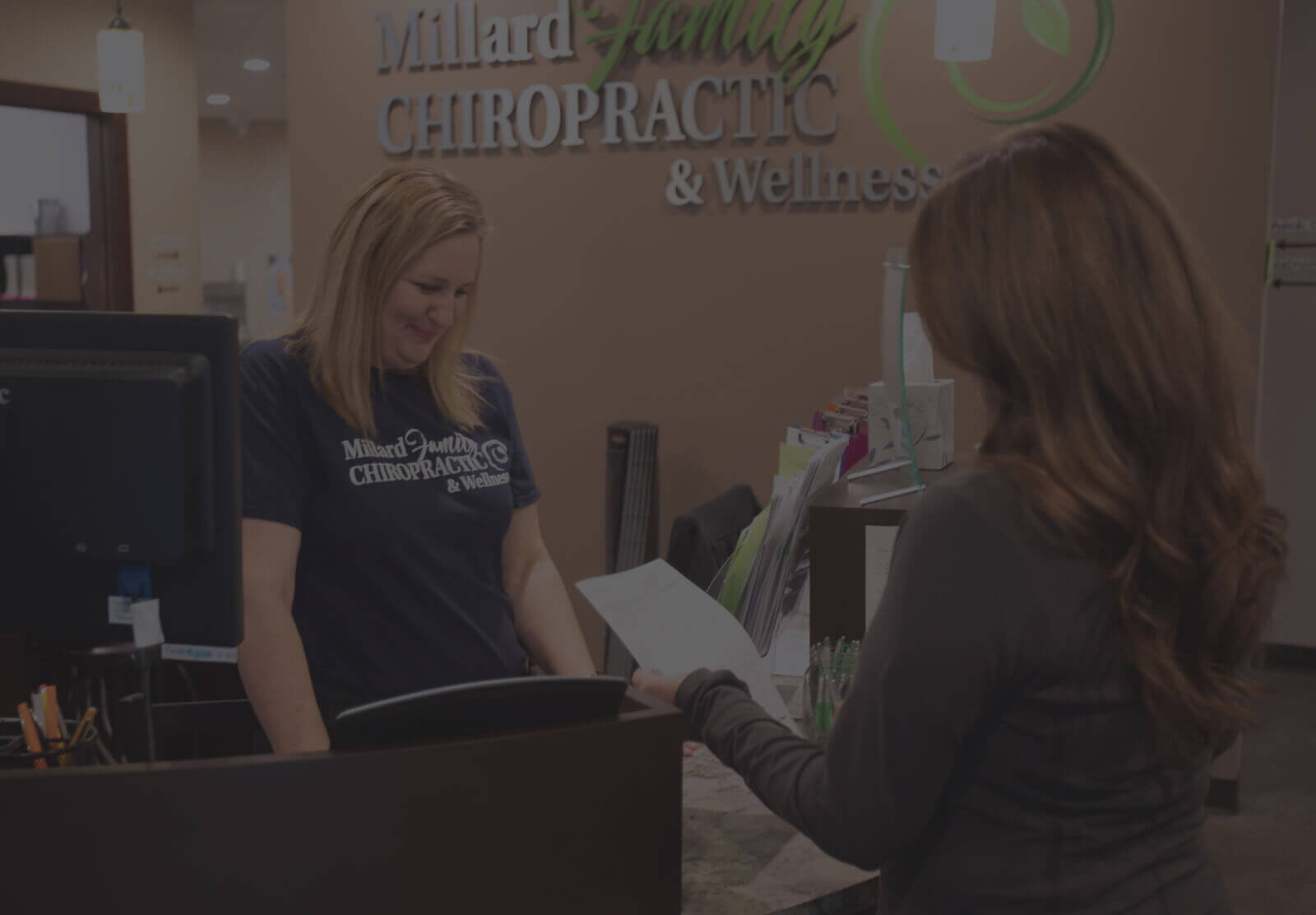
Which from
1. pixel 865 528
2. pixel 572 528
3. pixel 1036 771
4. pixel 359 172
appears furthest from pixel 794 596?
Answer: pixel 359 172

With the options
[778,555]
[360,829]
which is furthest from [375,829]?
[778,555]

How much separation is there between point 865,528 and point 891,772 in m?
0.89

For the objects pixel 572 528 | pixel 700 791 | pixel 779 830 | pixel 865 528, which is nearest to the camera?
pixel 779 830

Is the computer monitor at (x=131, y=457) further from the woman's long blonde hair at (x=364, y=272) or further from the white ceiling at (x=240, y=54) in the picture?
the white ceiling at (x=240, y=54)

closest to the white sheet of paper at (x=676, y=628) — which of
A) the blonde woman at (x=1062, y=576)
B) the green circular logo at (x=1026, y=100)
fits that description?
the blonde woman at (x=1062, y=576)

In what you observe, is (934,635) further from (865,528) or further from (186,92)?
(186,92)

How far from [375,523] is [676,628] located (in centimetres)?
46

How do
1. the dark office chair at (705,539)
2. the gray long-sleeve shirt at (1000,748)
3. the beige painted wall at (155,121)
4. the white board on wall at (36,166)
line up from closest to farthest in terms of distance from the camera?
the gray long-sleeve shirt at (1000,748) → the dark office chair at (705,539) → the beige painted wall at (155,121) → the white board on wall at (36,166)

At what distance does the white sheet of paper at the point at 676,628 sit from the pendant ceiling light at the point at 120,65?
183 inches

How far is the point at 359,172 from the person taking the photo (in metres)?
4.48

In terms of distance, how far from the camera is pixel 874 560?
5.95 ft

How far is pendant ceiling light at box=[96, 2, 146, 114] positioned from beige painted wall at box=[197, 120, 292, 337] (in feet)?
26.8

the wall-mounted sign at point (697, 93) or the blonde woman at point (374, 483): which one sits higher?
the wall-mounted sign at point (697, 93)

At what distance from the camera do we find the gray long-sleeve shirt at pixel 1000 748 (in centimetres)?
92
